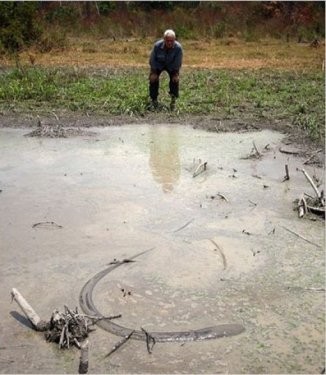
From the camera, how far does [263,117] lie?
8.97m

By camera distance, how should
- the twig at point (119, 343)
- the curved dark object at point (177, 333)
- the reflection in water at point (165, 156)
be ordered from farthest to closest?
the reflection in water at point (165, 156), the curved dark object at point (177, 333), the twig at point (119, 343)

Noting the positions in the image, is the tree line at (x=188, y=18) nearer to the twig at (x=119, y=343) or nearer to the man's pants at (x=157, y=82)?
the man's pants at (x=157, y=82)

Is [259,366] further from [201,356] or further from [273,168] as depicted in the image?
[273,168]

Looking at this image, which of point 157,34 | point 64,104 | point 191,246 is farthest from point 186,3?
point 191,246

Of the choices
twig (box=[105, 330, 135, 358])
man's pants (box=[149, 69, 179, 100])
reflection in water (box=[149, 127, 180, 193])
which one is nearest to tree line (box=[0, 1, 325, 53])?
man's pants (box=[149, 69, 179, 100])

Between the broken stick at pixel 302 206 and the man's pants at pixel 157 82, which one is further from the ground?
the man's pants at pixel 157 82

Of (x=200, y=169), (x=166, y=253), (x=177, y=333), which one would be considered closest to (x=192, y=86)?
(x=200, y=169)

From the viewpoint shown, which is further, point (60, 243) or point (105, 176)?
point (105, 176)

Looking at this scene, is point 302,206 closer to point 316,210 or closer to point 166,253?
point 316,210

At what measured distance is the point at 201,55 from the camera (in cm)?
1698

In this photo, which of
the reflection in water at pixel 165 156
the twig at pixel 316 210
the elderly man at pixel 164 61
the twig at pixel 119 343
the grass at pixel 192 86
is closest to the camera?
the twig at pixel 119 343

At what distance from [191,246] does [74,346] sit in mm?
1580

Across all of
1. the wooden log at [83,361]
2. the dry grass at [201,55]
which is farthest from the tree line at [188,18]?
the wooden log at [83,361]

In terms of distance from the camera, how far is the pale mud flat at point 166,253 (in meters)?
3.13
